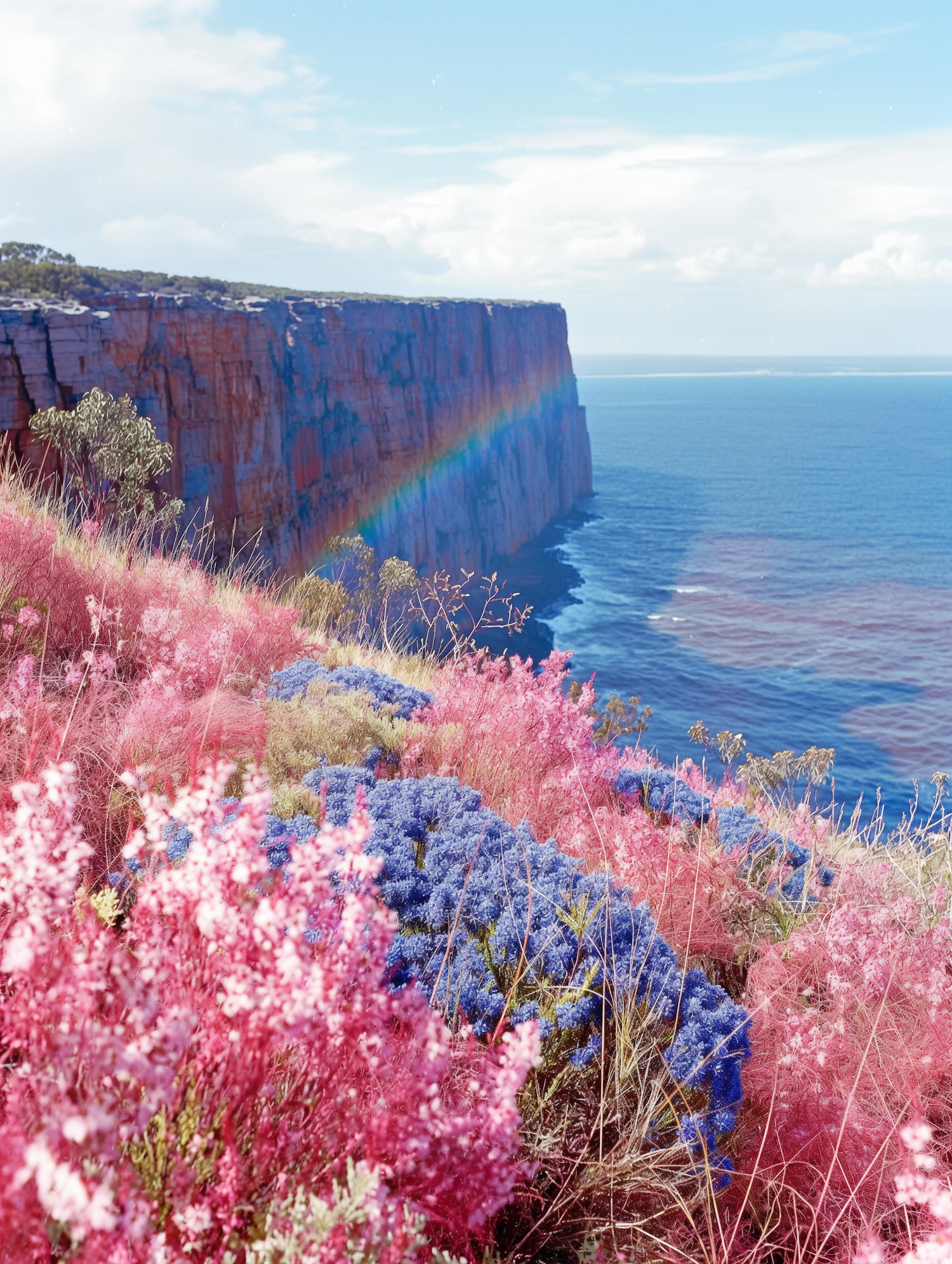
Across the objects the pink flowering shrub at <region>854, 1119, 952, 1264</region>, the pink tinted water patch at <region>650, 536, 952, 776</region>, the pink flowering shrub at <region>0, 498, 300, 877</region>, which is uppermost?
the pink flowering shrub at <region>0, 498, 300, 877</region>

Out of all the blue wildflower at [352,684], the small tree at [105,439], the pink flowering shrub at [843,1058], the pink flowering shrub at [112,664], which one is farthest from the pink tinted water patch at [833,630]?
the pink flowering shrub at [112,664]

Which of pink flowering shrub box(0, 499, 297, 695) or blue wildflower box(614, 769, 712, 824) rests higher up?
pink flowering shrub box(0, 499, 297, 695)

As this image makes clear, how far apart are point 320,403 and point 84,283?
10811mm

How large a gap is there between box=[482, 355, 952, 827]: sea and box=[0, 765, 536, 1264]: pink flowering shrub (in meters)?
4.39

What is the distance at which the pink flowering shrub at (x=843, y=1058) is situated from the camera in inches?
112

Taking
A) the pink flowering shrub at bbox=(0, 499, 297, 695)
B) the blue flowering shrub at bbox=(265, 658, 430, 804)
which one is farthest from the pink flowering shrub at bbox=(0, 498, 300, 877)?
the blue flowering shrub at bbox=(265, 658, 430, 804)

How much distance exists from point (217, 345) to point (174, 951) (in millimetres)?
32227

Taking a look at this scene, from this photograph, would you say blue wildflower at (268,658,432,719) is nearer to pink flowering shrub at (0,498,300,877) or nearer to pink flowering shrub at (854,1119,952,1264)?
pink flowering shrub at (0,498,300,877)

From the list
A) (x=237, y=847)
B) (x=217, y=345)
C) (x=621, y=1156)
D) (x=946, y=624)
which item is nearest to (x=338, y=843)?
(x=237, y=847)

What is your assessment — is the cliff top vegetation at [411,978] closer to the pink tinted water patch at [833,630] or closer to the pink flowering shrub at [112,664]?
the pink flowering shrub at [112,664]

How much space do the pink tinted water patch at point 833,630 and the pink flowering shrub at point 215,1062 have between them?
115 ft

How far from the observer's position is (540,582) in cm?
5981

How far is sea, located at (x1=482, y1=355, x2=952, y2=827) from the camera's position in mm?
36281

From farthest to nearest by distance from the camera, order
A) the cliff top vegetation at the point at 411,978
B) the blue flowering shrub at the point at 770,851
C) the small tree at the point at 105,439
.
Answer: the small tree at the point at 105,439 → the blue flowering shrub at the point at 770,851 → the cliff top vegetation at the point at 411,978
